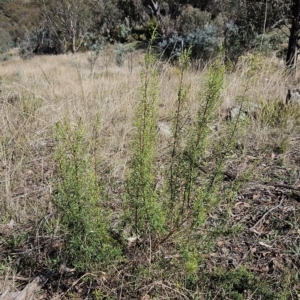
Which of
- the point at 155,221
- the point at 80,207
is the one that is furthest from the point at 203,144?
the point at 80,207

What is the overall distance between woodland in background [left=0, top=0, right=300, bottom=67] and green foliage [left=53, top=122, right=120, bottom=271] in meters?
4.96

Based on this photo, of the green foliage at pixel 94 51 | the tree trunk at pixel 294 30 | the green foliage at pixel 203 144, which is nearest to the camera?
the green foliage at pixel 203 144

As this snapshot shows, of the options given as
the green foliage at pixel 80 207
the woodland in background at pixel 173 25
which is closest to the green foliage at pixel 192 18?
the woodland in background at pixel 173 25

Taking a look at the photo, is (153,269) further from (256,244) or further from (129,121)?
(129,121)

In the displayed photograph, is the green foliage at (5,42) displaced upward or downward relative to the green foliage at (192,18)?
downward

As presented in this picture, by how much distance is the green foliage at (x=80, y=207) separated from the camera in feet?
4.22

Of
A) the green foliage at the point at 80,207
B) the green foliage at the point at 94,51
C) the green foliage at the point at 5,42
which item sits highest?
the green foliage at the point at 80,207

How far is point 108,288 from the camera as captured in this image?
1.40 metres

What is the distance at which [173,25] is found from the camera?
69.7 ft

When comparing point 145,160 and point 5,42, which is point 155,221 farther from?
point 5,42

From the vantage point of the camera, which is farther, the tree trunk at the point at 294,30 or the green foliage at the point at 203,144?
the tree trunk at the point at 294,30

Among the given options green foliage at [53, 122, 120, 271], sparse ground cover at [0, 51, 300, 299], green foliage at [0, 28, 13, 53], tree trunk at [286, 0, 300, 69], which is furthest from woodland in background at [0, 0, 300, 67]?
green foliage at [53, 122, 120, 271]

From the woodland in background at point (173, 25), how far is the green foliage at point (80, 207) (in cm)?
496

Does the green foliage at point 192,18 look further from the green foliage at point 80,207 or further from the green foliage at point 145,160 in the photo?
the green foliage at point 80,207
